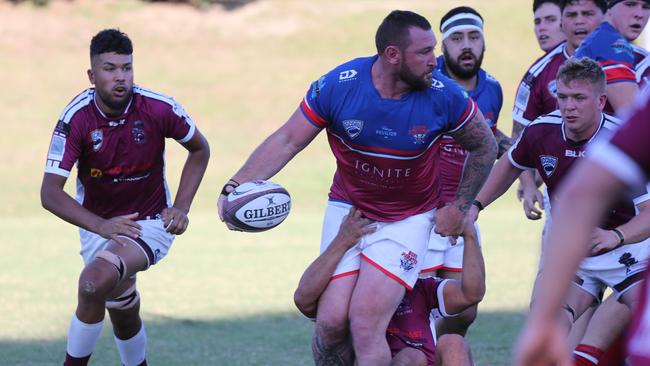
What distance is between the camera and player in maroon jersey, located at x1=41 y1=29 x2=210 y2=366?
252 inches

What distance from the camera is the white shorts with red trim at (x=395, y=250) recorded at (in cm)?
568

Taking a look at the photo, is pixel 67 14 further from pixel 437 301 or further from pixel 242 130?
pixel 437 301

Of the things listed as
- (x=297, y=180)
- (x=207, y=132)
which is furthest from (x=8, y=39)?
(x=297, y=180)

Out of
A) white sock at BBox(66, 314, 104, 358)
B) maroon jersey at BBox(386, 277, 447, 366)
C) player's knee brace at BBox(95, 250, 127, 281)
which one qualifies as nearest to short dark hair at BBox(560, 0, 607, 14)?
maroon jersey at BBox(386, 277, 447, 366)

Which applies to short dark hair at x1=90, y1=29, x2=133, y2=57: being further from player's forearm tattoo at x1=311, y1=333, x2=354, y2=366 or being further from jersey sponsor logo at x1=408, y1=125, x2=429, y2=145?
player's forearm tattoo at x1=311, y1=333, x2=354, y2=366

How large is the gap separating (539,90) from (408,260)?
2084 mm

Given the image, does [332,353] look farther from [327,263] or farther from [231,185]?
[231,185]

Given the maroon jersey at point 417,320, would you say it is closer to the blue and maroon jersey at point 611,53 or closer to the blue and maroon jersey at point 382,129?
the blue and maroon jersey at point 382,129

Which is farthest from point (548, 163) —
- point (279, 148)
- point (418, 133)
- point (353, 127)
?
point (279, 148)

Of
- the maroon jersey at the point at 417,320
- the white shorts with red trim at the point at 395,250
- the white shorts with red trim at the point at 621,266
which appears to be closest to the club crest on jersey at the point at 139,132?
the white shorts with red trim at the point at 395,250

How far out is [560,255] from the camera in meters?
2.35

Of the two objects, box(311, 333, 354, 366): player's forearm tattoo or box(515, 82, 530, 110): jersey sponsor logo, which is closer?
box(311, 333, 354, 366): player's forearm tattoo

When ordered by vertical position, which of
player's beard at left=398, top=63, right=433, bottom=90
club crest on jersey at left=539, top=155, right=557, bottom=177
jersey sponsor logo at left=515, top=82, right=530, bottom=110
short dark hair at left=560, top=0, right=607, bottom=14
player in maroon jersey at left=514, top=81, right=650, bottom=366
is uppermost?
player in maroon jersey at left=514, top=81, right=650, bottom=366

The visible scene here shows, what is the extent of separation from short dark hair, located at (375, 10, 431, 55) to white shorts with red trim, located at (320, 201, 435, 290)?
936mm
